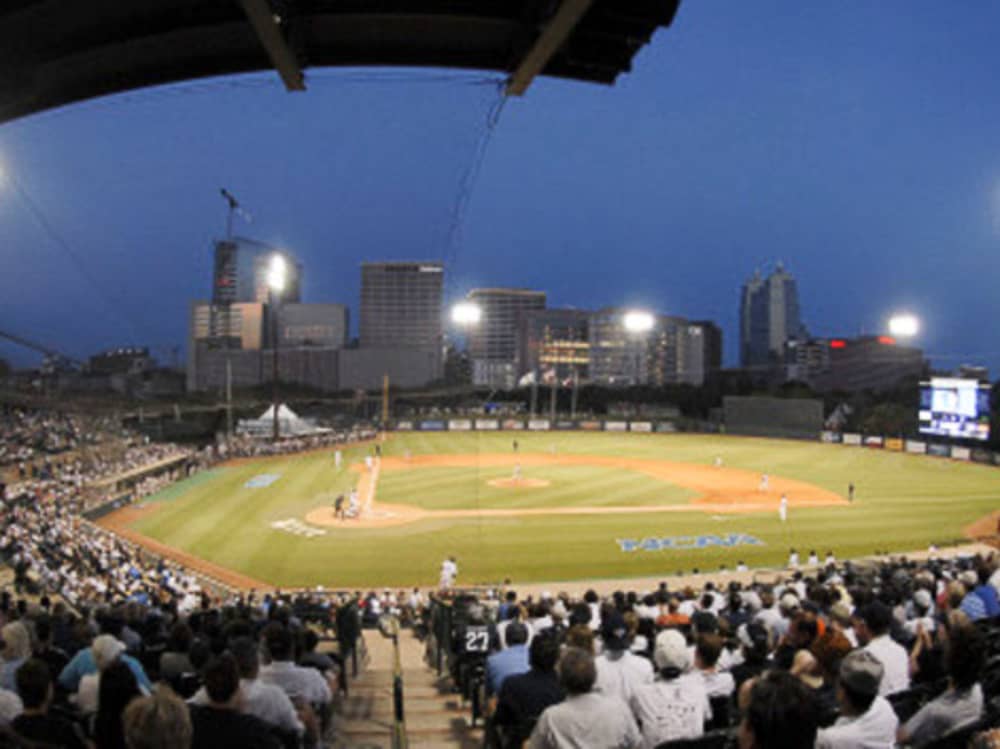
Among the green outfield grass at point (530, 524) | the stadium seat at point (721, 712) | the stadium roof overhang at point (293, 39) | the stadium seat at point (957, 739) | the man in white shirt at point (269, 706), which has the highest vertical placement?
the stadium roof overhang at point (293, 39)

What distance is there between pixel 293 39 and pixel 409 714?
22.1 feet

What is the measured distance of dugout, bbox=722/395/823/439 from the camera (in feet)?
227

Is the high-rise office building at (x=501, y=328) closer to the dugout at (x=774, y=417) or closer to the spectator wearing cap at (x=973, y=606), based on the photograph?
the dugout at (x=774, y=417)

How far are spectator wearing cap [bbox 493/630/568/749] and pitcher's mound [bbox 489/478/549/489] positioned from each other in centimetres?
3635

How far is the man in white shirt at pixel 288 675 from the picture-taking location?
16.0 feet

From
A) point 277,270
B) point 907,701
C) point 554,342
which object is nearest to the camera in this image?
point 907,701

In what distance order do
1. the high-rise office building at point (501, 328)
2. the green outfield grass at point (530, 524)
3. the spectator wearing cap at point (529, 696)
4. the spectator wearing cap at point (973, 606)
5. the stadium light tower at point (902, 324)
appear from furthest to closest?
the high-rise office building at point (501, 328), the stadium light tower at point (902, 324), the green outfield grass at point (530, 524), the spectator wearing cap at point (973, 606), the spectator wearing cap at point (529, 696)

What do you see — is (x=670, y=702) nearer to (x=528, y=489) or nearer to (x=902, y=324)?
(x=528, y=489)

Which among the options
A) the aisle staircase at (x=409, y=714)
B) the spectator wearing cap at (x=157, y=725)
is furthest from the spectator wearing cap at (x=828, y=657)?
the spectator wearing cap at (x=157, y=725)

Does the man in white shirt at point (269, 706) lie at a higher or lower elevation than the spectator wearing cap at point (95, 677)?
higher

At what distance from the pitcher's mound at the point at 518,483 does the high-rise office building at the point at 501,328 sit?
87.4 meters

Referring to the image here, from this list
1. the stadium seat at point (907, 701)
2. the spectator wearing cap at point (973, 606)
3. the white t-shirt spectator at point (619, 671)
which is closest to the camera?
the stadium seat at point (907, 701)

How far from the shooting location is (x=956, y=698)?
3.80m

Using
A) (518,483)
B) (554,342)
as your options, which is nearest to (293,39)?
(518,483)
